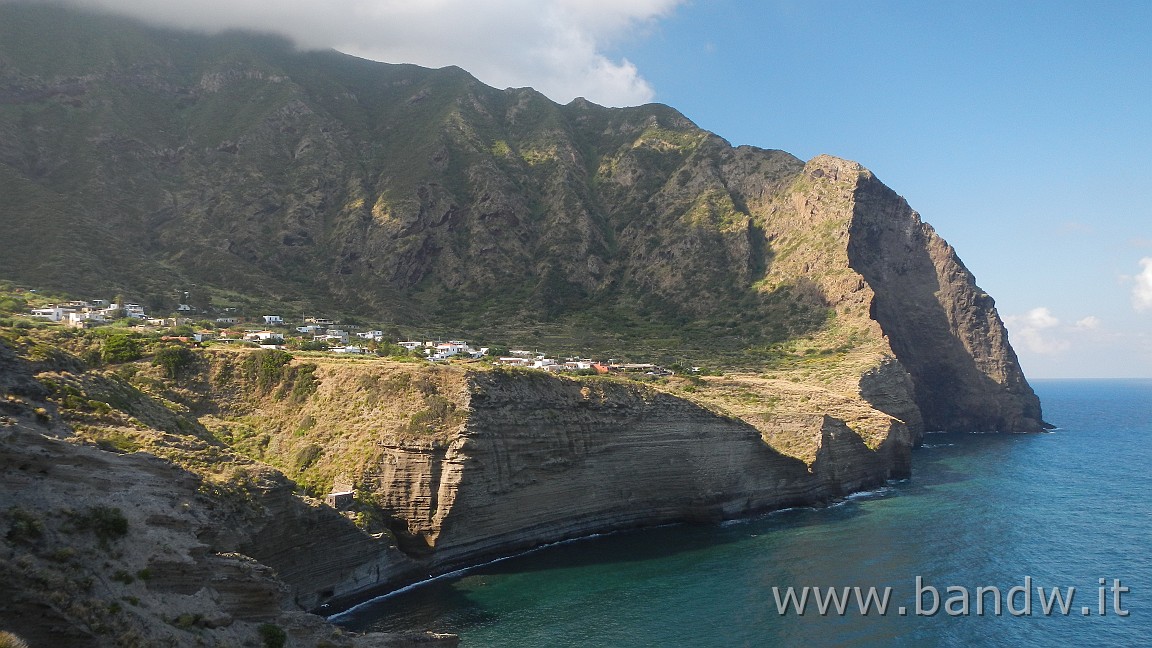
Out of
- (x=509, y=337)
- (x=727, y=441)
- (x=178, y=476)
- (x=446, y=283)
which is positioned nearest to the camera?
(x=178, y=476)

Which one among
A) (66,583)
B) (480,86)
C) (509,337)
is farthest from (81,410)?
(480,86)

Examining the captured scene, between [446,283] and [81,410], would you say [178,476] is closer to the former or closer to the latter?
[81,410]

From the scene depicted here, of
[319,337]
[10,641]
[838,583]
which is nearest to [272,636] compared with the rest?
[10,641]

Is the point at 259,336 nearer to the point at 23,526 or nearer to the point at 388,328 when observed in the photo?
the point at 388,328

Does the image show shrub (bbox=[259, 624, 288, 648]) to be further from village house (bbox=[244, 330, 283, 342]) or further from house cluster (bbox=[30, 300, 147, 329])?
village house (bbox=[244, 330, 283, 342])

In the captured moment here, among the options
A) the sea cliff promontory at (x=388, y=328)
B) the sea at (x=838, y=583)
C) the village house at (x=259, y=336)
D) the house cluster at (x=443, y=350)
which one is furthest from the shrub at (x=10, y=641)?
the village house at (x=259, y=336)

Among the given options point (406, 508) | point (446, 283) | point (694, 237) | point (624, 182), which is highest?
point (624, 182)
